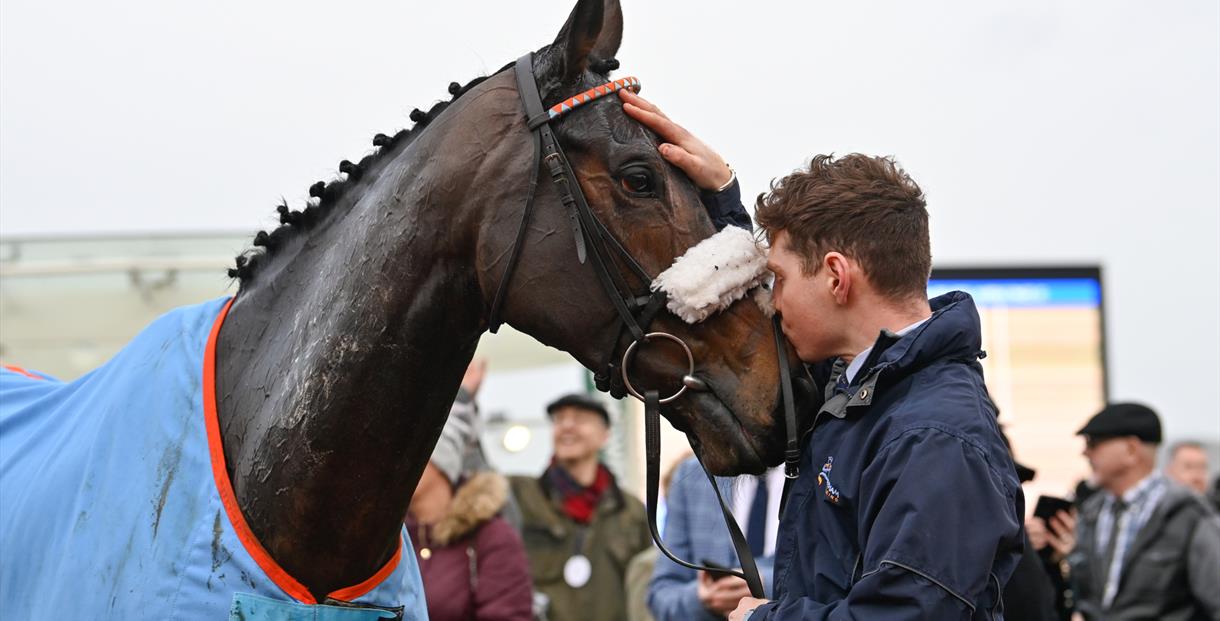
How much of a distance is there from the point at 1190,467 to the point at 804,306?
31.3 feet

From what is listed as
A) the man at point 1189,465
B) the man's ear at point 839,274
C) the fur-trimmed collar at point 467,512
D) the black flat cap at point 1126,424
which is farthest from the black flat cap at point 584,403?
the man at point 1189,465

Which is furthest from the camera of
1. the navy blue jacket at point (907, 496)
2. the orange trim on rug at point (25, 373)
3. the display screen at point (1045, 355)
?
the display screen at point (1045, 355)

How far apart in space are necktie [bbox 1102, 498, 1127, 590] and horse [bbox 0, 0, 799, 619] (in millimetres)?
4592

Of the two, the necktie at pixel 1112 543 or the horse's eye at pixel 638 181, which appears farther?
the necktie at pixel 1112 543

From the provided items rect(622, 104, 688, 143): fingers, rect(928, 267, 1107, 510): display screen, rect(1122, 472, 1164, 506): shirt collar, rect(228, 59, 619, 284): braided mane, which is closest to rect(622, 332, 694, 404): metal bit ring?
rect(622, 104, 688, 143): fingers

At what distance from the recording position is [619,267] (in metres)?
2.30

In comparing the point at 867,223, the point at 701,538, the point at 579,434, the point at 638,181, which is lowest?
the point at 701,538

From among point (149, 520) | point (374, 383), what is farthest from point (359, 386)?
point (149, 520)

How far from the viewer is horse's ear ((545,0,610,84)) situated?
7.71ft

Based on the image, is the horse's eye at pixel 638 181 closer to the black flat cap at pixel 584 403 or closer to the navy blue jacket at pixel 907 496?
the navy blue jacket at pixel 907 496

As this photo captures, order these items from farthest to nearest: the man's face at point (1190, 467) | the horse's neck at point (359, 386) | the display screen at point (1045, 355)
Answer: the man's face at point (1190, 467), the display screen at point (1045, 355), the horse's neck at point (359, 386)

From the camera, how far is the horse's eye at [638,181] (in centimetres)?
232

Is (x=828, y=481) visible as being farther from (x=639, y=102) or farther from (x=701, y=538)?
(x=701, y=538)

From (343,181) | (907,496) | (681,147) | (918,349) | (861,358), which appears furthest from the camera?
(343,181)
